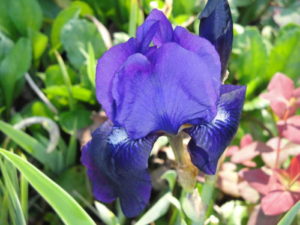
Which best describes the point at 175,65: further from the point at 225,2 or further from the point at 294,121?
the point at 294,121

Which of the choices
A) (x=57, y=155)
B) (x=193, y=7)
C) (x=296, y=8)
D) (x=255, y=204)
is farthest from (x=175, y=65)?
(x=296, y=8)

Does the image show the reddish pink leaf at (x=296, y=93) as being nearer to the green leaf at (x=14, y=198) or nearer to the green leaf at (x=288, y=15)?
the green leaf at (x=288, y=15)

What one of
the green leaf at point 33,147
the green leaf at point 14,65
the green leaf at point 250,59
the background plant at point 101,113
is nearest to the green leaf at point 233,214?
the background plant at point 101,113

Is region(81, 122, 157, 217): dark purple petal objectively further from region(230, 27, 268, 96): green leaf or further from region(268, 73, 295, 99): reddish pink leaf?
region(230, 27, 268, 96): green leaf

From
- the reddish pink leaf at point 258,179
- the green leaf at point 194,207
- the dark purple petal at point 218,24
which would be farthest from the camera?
the reddish pink leaf at point 258,179

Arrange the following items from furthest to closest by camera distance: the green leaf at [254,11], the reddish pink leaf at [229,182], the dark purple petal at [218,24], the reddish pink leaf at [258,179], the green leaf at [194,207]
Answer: the green leaf at [254,11] < the reddish pink leaf at [229,182] < the reddish pink leaf at [258,179] < the green leaf at [194,207] < the dark purple petal at [218,24]

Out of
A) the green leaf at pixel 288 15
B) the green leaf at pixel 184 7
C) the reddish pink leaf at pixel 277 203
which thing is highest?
the green leaf at pixel 184 7

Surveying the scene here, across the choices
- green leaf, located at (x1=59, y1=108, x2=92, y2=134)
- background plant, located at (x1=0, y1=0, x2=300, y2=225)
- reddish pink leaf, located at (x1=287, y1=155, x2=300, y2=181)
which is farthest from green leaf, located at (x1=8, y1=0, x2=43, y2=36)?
reddish pink leaf, located at (x1=287, y1=155, x2=300, y2=181)
